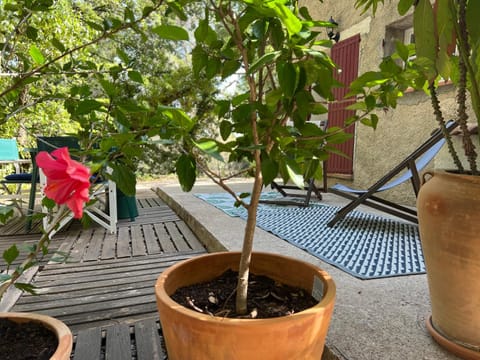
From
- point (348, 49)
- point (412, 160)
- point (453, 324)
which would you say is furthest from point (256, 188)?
point (348, 49)

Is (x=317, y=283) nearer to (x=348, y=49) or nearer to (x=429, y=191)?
(x=429, y=191)

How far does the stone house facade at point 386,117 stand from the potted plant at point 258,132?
2503 mm

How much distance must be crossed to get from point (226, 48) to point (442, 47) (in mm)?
575

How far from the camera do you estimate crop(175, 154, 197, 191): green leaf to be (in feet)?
2.21

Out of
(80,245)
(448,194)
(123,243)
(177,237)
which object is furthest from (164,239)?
(448,194)

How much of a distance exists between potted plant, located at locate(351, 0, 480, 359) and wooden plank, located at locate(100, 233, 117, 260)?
1.88m

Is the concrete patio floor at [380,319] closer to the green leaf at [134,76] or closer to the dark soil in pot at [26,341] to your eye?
the dark soil in pot at [26,341]

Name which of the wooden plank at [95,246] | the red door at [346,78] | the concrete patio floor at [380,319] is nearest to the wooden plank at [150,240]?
the wooden plank at [95,246]

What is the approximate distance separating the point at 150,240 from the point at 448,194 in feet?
6.91

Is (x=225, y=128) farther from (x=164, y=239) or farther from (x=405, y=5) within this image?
(x=164, y=239)

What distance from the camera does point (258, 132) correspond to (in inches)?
30.9

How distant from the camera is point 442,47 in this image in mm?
872

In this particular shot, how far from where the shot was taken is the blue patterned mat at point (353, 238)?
1610mm

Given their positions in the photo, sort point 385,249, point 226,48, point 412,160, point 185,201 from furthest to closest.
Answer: point 185,201 < point 412,160 < point 385,249 < point 226,48
